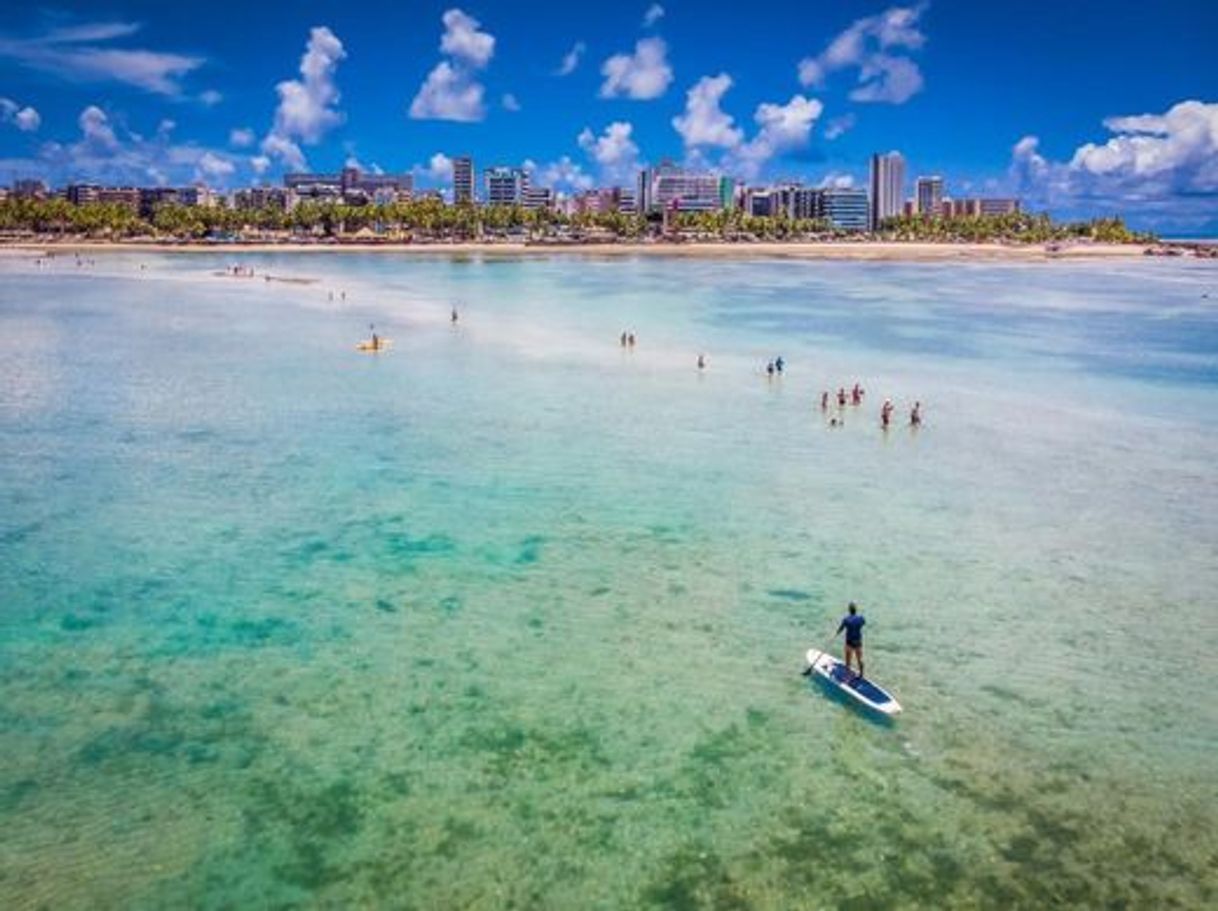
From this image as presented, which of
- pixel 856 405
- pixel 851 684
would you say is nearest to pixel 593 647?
pixel 851 684

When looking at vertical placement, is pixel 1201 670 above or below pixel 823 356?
below

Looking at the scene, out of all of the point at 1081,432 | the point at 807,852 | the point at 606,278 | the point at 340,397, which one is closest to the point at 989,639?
the point at 807,852

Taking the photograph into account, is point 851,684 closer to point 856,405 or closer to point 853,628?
point 853,628

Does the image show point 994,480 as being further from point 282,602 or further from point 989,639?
point 282,602

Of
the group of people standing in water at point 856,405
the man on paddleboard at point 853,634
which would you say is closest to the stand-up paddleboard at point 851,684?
the man on paddleboard at point 853,634

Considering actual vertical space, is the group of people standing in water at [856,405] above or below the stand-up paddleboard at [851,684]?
above

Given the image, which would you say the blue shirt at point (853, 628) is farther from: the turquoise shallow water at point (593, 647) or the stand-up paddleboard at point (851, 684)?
the turquoise shallow water at point (593, 647)
